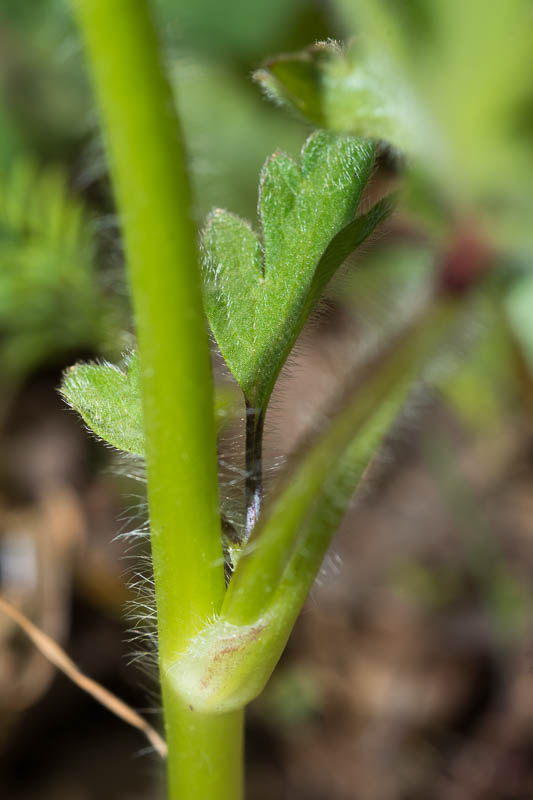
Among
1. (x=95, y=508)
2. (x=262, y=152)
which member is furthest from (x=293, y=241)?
(x=262, y=152)

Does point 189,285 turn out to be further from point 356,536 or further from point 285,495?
point 356,536

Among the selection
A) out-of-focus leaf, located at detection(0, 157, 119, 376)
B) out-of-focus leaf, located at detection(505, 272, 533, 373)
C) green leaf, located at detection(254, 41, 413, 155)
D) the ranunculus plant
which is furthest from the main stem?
out-of-focus leaf, located at detection(505, 272, 533, 373)

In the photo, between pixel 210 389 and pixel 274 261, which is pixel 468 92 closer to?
pixel 274 261

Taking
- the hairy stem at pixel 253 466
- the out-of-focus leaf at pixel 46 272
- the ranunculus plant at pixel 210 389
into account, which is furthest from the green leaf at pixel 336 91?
the out-of-focus leaf at pixel 46 272

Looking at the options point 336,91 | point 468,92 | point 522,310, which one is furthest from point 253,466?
point 522,310

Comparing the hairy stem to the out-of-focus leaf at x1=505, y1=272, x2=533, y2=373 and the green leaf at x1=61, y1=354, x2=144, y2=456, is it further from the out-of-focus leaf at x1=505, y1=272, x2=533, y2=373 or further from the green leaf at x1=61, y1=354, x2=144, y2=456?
the out-of-focus leaf at x1=505, y1=272, x2=533, y2=373

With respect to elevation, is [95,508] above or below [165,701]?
below

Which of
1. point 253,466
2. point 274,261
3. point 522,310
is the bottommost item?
point 522,310
